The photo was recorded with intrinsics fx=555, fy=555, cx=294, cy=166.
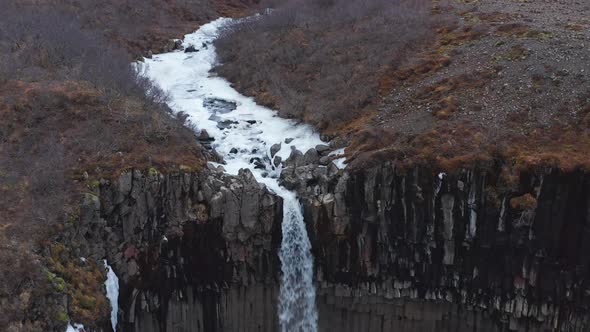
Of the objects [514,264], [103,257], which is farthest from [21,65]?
[514,264]

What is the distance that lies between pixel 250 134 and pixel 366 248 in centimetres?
929

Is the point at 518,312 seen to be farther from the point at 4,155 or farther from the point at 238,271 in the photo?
the point at 4,155

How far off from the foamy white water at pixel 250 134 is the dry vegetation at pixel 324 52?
113cm

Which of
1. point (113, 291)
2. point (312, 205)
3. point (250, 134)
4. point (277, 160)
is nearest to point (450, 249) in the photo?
point (312, 205)

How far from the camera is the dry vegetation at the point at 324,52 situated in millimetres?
28922

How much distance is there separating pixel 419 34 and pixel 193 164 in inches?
667

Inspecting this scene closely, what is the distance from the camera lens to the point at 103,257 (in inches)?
742

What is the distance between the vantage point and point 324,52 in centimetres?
3391

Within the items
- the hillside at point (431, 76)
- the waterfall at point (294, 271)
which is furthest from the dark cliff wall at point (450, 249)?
the hillside at point (431, 76)

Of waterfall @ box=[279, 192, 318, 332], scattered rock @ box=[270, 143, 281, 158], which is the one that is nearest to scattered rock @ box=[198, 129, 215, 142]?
scattered rock @ box=[270, 143, 281, 158]

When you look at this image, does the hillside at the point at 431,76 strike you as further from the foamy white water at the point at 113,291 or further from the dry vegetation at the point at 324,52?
the foamy white water at the point at 113,291

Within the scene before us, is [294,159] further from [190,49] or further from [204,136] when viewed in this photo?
[190,49]

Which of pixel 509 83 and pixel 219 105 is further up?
pixel 509 83

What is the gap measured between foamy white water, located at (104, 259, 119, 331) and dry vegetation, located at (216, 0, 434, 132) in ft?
41.1
